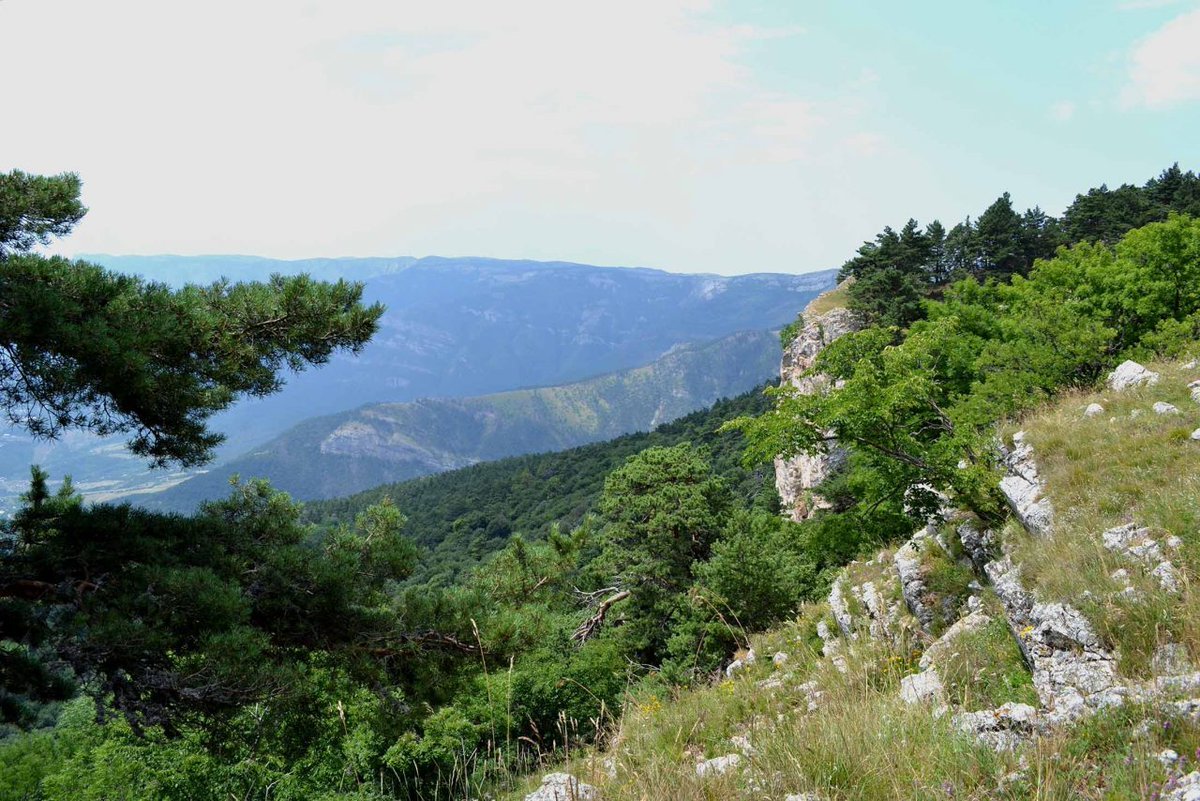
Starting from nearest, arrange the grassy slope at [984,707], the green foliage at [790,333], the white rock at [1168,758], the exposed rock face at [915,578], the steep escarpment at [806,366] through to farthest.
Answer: the white rock at [1168,758]
the grassy slope at [984,707]
the exposed rock face at [915,578]
the steep escarpment at [806,366]
the green foliage at [790,333]

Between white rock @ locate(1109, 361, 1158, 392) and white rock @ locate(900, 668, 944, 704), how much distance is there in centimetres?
703

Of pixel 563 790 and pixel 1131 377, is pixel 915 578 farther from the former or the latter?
pixel 563 790

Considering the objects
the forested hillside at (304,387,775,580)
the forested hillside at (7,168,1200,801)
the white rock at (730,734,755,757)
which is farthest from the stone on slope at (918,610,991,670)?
the forested hillside at (304,387,775,580)

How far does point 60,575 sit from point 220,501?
2.48m

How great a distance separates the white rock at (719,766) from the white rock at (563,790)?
0.59m

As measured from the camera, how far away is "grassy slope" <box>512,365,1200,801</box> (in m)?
Result: 2.96

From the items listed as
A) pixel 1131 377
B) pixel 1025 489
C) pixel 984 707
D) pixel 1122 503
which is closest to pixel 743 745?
pixel 984 707

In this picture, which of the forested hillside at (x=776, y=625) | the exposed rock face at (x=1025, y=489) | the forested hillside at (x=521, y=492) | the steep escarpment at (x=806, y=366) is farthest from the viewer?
the forested hillside at (x=521, y=492)

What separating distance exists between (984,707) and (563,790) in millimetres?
2821

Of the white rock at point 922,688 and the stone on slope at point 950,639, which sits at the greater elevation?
the white rock at point 922,688

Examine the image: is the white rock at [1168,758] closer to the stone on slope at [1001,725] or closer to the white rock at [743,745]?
the stone on slope at [1001,725]

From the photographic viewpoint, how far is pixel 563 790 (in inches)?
166

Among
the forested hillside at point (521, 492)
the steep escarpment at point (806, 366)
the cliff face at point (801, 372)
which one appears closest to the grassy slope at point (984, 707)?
the steep escarpment at point (806, 366)

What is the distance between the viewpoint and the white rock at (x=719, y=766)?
11.4 ft
